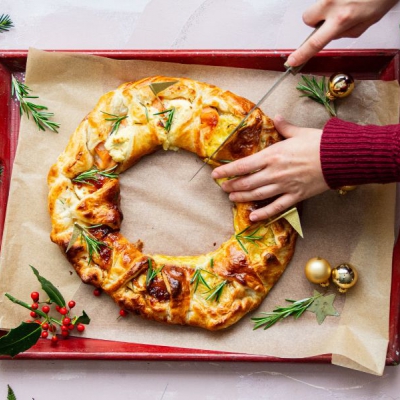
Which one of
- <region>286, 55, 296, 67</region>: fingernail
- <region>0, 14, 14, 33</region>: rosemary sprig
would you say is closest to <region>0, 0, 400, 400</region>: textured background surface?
<region>0, 14, 14, 33</region>: rosemary sprig

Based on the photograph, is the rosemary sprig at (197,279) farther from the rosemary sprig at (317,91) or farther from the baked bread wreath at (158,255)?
the rosemary sprig at (317,91)

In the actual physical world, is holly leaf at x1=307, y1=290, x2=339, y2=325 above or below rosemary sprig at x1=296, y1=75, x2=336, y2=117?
below

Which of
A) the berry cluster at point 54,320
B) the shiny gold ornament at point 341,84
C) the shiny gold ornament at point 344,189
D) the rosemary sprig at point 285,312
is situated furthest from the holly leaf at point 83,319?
the shiny gold ornament at point 341,84

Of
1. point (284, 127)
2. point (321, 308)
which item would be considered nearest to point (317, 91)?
point (284, 127)

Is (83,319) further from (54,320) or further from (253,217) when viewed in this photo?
(253,217)

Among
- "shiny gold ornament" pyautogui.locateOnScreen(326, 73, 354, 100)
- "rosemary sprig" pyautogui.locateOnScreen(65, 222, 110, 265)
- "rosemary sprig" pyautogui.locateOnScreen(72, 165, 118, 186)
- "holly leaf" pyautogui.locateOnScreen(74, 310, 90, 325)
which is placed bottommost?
→ "holly leaf" pyautogui.locateOnScreen(74, 310, 90, 325)

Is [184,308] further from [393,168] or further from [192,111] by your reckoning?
[393,168]

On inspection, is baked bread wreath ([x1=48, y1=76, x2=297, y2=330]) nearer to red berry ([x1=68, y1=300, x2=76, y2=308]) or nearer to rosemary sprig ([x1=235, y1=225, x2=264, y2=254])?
rosemary sprig ([x1=235, y1=225, x2=264, y2=254])
